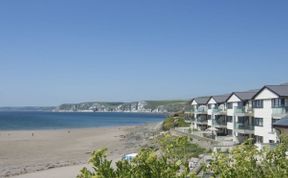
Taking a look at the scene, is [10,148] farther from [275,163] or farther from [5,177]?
[275,163]

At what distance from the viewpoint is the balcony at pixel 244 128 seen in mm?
45281

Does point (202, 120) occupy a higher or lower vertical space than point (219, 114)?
lower

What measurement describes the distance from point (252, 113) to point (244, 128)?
211cm

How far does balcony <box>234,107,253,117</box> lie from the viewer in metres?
46.6

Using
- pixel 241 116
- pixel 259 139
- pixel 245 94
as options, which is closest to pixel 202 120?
pixel 245 94

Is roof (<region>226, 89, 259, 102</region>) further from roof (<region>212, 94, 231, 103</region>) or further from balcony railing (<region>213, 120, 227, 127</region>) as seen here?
roof (<region>212, 94, 231, 103</region>)

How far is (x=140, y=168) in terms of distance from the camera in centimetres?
554

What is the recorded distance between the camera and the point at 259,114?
142 ft

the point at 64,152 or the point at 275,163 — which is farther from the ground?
the point at 275,163

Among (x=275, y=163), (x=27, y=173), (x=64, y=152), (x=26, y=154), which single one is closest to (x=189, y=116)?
(x=64, y=152)

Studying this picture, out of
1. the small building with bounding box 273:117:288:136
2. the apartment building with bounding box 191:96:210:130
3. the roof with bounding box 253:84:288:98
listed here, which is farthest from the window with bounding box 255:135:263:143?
the apartment building with bounding box 191:96:210:130

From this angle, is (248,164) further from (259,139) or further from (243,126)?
(243,126)

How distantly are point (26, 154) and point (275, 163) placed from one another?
51741 mm

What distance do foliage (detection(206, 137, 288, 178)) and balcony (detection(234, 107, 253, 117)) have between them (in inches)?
1569
